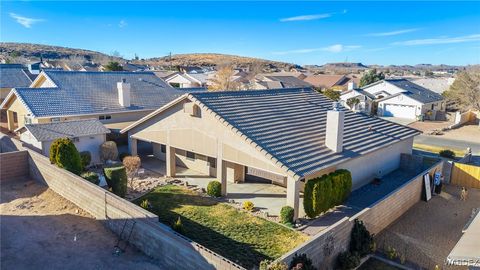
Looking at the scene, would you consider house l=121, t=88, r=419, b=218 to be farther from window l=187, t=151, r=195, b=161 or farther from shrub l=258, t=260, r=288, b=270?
shrub l=258, t=260, r=288, b=270

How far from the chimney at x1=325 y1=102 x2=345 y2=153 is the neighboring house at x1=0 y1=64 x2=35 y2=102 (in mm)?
37170

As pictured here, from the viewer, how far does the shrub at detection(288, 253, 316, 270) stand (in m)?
10.4

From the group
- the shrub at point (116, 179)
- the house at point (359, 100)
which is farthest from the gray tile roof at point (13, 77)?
the house at point (359, 100)

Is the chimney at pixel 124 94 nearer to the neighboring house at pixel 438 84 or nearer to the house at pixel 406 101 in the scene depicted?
the house at pixel 406 101

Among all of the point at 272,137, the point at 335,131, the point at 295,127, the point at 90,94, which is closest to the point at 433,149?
the point at 335,131

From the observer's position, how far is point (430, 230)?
1627 centimetres

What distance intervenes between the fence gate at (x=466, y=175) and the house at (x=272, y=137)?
3.21m

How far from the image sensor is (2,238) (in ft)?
46.0

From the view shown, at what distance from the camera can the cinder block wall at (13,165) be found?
2030 centimetres

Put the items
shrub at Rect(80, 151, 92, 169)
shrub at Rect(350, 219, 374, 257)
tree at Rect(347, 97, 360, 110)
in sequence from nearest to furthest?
shrub at Rect(350, 219, 374, 257) < shrub at Rect(80, 151, 92, 169) < tree at Rect(347, 97, 360, 110)

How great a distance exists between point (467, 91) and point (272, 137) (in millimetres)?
42733

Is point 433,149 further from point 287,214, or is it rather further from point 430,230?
point 287,214

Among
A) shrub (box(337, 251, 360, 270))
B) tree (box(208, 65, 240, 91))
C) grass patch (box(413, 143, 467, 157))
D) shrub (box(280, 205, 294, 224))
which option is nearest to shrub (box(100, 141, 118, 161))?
shrub (box(280, 205, 294, 224))

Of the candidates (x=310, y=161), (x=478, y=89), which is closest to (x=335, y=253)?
(x=310, y=161)
